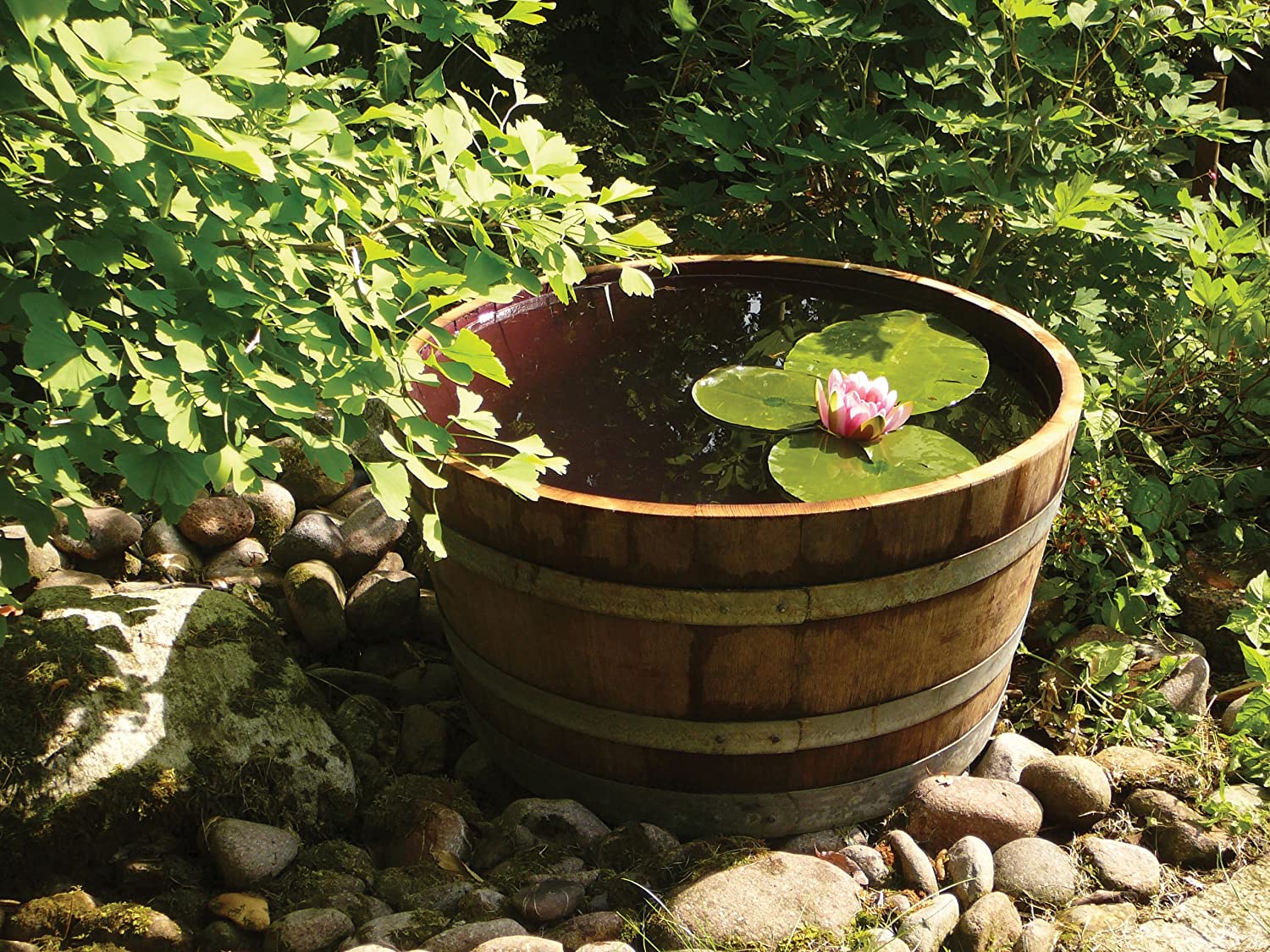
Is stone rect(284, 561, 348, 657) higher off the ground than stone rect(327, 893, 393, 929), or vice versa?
stone rect(327, 893, 393, 929)

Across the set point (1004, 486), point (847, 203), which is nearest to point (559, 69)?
point (847, 203)

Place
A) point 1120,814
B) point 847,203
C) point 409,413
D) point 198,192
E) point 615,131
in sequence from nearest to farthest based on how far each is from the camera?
1. point 198,192
2. point 409,413
3. point 1120,814
4. point 847,203
5. point 615,131

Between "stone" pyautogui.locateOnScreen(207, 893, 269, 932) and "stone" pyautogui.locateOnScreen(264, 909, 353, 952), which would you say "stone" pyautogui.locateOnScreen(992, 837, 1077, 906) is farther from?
"stone" pyautogui.locateOnScreen(207, 893, 269, 932)

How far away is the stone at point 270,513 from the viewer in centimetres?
353

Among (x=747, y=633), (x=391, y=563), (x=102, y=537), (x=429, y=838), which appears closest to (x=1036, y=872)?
(x=747, y=633)

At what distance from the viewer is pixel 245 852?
2.30m

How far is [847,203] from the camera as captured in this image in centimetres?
388

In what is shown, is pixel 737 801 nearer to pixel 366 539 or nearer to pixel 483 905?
pixel 483 905

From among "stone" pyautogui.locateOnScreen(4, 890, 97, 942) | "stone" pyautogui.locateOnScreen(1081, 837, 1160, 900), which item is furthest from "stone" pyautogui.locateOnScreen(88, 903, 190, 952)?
"stone" pyautogui.locateOnScreen(1081, 837, 1160, 900)

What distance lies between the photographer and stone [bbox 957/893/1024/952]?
221cm

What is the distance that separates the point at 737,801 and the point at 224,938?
1017 millimetres

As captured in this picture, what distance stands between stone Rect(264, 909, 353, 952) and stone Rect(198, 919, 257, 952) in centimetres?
5

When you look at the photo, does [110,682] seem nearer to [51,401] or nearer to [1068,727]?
[51,401]

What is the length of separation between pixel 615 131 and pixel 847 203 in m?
1.32
